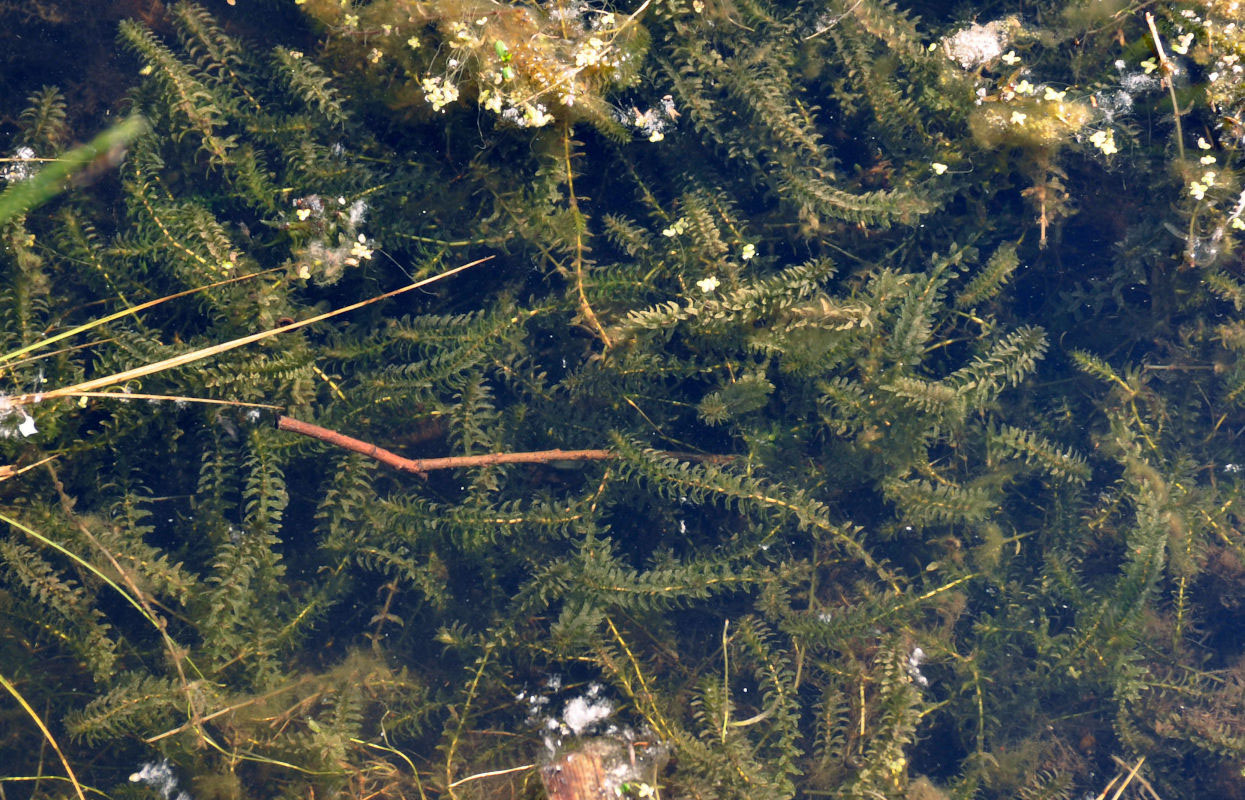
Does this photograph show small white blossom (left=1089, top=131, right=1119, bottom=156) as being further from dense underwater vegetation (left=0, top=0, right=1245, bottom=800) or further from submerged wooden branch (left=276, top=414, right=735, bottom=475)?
submerged wooden branch (left=276, top=414, right=735, bottom=475)

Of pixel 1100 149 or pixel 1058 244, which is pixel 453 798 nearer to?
pixel 1058 244

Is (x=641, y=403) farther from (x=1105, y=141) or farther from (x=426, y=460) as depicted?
(x=1105, y=141)

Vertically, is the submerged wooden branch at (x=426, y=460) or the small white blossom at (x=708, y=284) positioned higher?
the small white blossom at (x=708, y=284)

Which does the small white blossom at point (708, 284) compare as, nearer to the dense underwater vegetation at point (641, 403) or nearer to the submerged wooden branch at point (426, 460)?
the dense underwater vegetation at point (641, 403)

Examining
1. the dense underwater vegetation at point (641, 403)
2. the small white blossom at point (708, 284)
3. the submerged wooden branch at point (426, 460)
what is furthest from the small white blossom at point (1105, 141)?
the submerged wooden branch at point (426, 460)

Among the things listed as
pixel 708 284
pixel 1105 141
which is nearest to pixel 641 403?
pixel 708 284

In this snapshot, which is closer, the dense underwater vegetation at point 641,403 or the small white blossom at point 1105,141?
the dense underwater vegetation at point 641,403

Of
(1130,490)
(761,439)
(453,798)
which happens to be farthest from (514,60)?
(1130,490)

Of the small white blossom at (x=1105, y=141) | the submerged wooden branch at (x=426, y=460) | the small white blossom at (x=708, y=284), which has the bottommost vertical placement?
the submerged wooden branch at (x=426, y=460)
